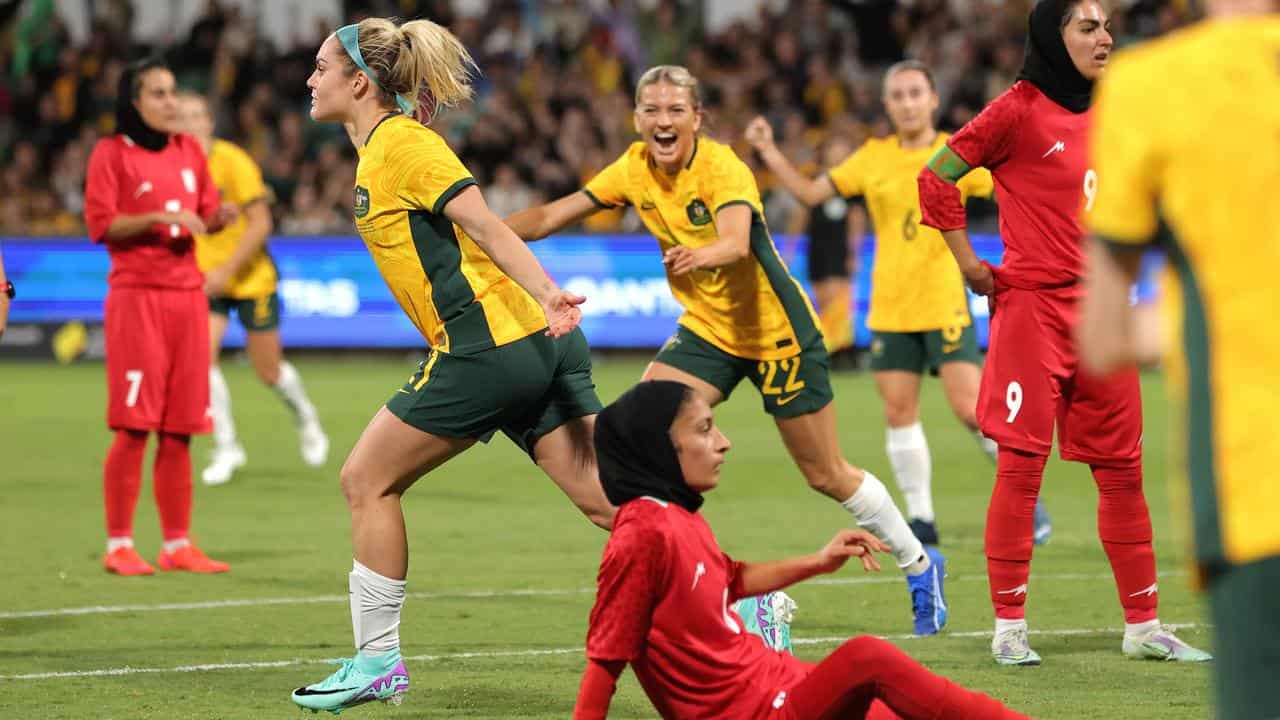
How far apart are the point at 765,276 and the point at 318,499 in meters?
4.98

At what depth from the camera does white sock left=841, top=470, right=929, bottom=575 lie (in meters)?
6.91

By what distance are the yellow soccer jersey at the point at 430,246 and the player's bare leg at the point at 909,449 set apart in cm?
404

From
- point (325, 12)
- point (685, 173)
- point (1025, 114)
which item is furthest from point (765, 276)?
point (325, 12)

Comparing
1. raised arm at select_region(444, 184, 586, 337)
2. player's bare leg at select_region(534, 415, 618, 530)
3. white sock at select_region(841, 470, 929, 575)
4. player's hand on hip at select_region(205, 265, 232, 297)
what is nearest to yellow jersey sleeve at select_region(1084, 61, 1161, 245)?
raised arm at select_region(444, 184, 586, 337)

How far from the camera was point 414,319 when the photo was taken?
596cm

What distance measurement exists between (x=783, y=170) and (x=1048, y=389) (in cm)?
331

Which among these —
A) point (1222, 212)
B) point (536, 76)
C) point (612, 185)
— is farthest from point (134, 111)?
point (536, 76)

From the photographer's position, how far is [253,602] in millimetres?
Answer: 7906

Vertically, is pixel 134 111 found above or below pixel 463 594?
above

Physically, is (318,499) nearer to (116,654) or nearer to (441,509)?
(441,509)

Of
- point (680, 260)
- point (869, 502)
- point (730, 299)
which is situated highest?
point (680, 260)

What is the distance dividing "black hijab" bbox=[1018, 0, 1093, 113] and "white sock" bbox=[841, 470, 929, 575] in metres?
1.65

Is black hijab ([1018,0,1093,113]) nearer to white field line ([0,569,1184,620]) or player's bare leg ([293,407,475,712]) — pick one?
player's bare leg ([293,407,475,712])

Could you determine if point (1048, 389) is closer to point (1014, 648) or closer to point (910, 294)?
point (1014, 648)
